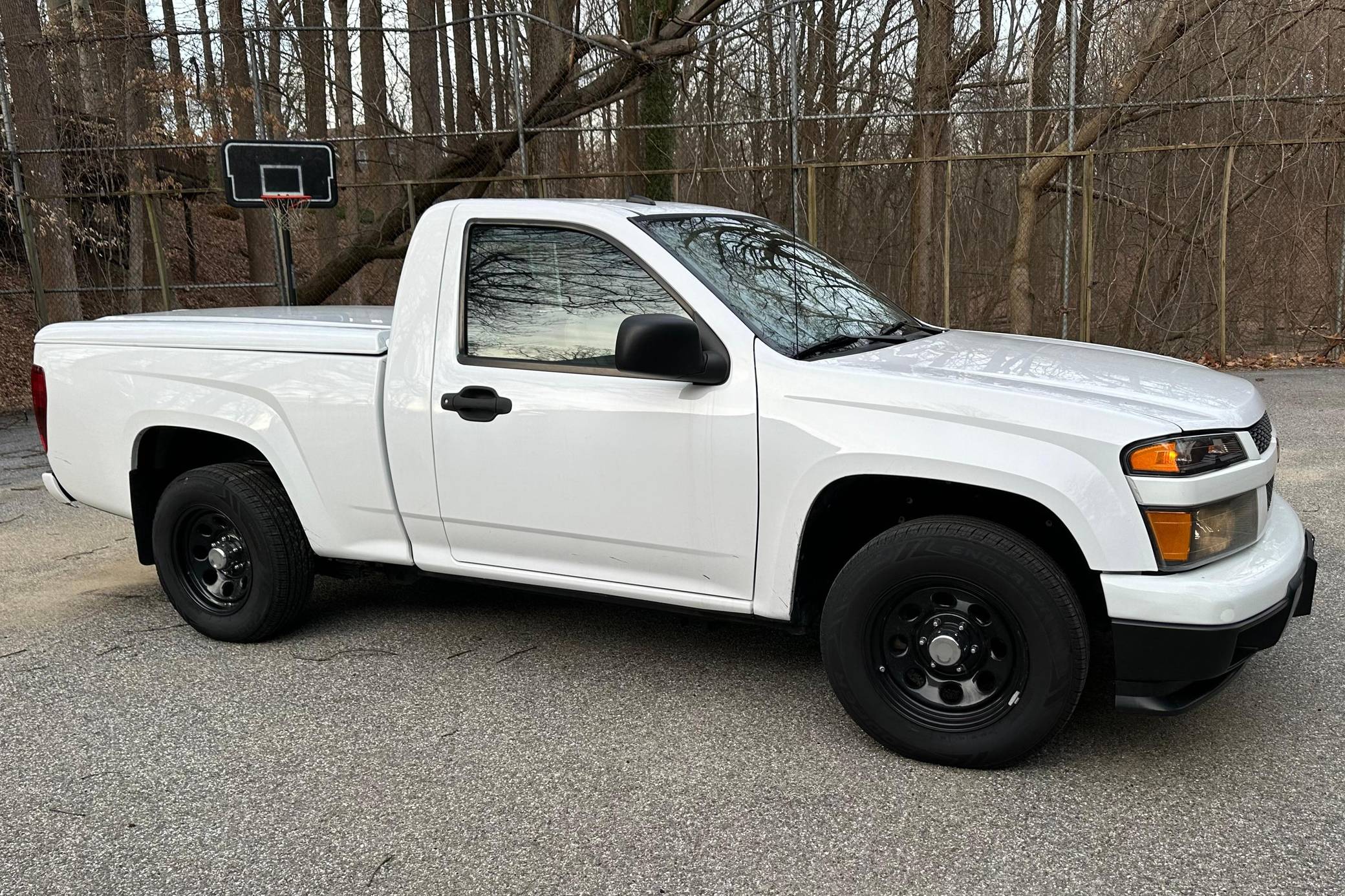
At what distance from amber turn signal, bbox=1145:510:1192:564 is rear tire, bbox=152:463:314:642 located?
3.36 meters

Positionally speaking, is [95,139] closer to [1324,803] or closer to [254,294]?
[254,294]

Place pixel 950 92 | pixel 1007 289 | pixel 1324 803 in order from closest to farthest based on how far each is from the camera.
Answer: pixel 1324 803 < pixel 950 92 < pixel 1007 289

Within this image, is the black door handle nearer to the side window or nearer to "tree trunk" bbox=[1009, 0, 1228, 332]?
the side window

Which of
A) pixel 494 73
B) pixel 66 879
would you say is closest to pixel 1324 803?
pixel 66 879

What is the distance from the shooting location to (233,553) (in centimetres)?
480

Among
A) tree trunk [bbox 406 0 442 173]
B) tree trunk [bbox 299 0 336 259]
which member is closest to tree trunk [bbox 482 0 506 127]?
tree trunk [bbox 406 0 442 173]

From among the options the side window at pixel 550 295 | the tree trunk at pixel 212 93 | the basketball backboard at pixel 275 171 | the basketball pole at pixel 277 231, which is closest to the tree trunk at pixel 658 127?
the basketball pole at pixel 277 231

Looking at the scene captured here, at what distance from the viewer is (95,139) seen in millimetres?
13086

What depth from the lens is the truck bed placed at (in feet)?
14.5

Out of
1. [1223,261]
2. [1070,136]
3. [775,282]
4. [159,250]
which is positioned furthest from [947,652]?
[159,250]

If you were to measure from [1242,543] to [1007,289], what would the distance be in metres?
11.2

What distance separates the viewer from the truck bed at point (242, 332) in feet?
14.5

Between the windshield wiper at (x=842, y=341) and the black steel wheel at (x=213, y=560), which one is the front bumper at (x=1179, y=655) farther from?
the black steel wheel at (x=213, y=560)

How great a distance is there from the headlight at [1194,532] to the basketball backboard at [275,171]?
22.3 ft
